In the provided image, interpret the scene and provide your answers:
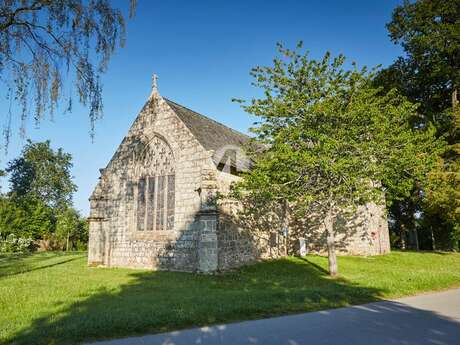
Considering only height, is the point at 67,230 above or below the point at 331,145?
below

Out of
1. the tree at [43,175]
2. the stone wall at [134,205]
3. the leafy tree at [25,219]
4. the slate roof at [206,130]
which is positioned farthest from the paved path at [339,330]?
the tree at [43,175]

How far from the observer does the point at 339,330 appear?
5.89 meters

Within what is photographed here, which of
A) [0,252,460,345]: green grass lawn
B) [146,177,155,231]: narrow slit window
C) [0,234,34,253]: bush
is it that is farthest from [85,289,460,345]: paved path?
[0,234,34,253]: bush

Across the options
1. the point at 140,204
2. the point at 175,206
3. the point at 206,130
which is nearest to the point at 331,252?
the point at 175,206

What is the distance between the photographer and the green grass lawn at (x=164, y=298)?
6047 mm

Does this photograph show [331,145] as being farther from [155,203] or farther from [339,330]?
[155,203]

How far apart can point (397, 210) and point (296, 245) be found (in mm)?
15064

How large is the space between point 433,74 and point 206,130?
52.5 feet

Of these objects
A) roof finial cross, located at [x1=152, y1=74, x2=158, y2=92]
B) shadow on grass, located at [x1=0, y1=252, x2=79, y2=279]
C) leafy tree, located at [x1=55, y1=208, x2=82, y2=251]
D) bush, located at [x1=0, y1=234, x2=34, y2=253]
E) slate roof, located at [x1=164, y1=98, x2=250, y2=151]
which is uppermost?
roof finial cross, located at [x1=152, y1=74, x2=158, y2=92]

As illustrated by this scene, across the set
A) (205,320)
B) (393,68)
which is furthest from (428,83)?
(205,320)

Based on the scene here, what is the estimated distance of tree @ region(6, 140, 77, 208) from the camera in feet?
169

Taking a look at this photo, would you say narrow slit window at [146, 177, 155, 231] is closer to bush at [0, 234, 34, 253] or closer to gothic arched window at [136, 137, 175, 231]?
gothic arched window at [136, 137, 175, 231]

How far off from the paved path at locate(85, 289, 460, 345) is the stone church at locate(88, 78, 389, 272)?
792cm

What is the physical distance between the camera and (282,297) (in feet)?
29.0
